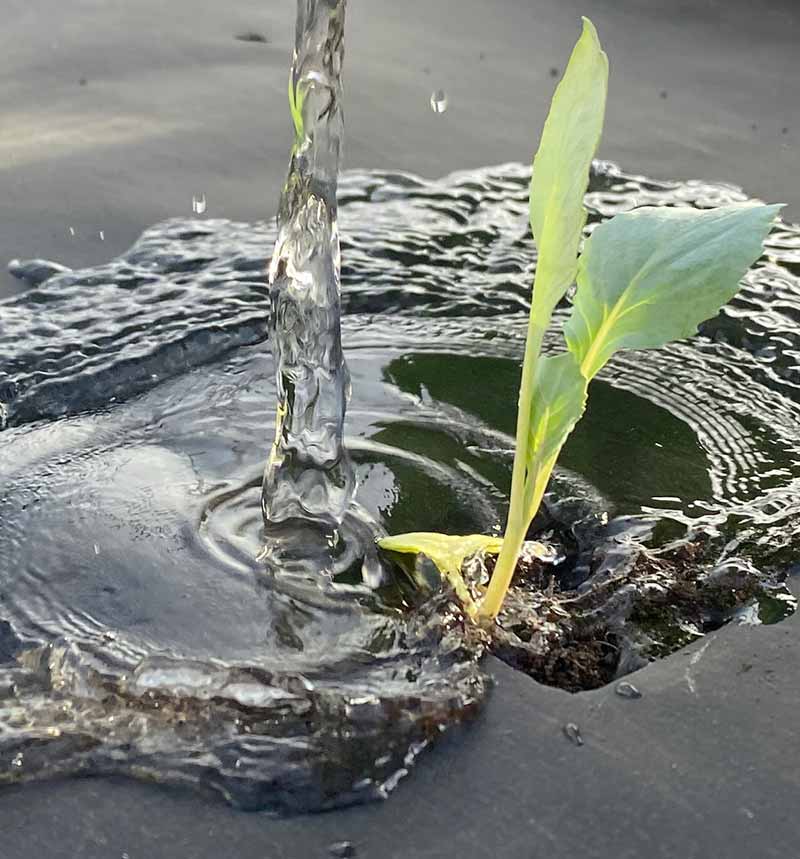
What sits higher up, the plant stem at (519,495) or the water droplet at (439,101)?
the plant stem at (519,495)

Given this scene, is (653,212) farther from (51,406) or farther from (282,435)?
(51,406)

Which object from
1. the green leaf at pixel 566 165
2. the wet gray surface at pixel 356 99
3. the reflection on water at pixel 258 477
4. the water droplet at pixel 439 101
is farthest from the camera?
the water droplet at pixel 439 101

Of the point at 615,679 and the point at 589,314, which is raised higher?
the point at 589,314

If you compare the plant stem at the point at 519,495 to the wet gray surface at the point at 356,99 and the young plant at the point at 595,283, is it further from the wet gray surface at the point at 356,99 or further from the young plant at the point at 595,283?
the wet gray surface at the point at 356,99

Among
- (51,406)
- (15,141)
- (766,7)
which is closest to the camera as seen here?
(51,406)

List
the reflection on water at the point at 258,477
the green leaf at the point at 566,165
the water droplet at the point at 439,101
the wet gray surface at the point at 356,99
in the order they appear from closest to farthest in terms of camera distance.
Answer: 1. the green leaf at the point at 566,165
2. the reflection on water at the point at 258,477
3. the wet gray surface at the point at 356,99
4. the water droplet at the point at 439,101

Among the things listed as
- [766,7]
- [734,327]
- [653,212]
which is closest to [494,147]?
[734,327]

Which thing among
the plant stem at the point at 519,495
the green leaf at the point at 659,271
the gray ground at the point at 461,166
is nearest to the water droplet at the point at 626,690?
the gray ground at the point at 461,166
